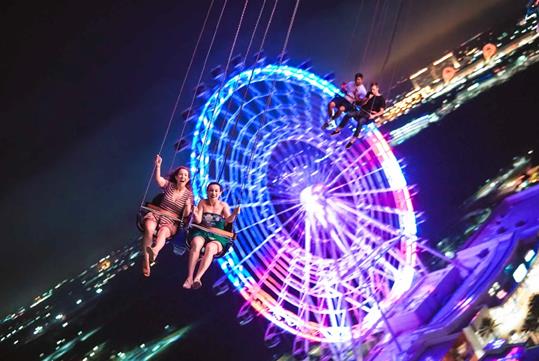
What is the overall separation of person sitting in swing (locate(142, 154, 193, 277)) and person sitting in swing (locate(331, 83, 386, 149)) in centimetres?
584

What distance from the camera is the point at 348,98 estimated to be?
13438mm

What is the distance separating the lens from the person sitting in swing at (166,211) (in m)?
8.35

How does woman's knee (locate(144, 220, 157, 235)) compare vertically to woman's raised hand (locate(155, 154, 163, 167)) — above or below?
below

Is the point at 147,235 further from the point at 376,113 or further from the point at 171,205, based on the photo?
the point at 376,113

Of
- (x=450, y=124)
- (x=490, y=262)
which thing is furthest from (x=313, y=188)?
(x=450, y=124)

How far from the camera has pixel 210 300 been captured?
34062mm

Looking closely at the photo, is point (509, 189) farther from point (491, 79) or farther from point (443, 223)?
point (491, 79)

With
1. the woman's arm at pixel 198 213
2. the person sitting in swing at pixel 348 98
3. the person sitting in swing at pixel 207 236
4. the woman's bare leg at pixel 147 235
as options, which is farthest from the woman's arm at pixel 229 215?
the person sitting in swing at pixel 348 98

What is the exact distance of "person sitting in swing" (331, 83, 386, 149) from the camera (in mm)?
12953

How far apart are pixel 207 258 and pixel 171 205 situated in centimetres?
111

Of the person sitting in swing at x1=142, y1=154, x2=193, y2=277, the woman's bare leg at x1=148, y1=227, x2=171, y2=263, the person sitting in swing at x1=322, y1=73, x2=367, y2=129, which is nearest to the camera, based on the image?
the woman's bare leg at x1=148, y1=227, x2=171, y2=263

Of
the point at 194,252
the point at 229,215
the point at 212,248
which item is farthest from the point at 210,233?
the point at 229,215

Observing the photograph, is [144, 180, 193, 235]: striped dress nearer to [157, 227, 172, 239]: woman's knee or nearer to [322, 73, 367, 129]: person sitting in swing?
[157, 227, 172, 239]: woman's knee

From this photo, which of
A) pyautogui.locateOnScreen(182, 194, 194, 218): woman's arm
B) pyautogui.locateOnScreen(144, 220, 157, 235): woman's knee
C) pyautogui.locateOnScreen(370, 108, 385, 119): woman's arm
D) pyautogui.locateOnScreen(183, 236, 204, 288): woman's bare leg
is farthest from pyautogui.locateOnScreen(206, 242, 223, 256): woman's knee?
pyautogui.locateOnScreen(370, 108, 385, 119): woman's arm
